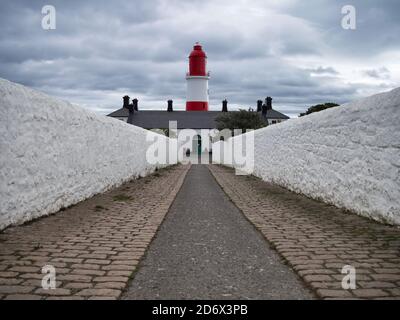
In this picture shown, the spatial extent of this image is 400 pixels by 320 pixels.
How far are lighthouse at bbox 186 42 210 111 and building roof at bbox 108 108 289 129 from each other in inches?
249

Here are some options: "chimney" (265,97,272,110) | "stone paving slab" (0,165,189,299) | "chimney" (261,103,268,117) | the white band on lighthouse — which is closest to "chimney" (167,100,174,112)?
the white band on lighthouse

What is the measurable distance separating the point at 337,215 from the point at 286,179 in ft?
13.9

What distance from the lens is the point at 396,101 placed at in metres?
5.11

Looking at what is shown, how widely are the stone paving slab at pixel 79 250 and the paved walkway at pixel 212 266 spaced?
20 cm

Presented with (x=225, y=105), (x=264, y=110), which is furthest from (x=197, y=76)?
(x=225, y=105)

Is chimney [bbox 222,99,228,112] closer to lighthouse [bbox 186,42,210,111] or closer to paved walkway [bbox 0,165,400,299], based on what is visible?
lighthouse [bbox 186,42,210,111]

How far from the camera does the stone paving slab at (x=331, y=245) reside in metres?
3.08

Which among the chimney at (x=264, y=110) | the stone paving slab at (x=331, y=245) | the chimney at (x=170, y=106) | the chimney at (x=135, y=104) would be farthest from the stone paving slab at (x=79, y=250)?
the chimney at (x=170, y=106)

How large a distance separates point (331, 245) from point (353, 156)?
7.95ft

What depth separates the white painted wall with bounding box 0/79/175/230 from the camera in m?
4.91
